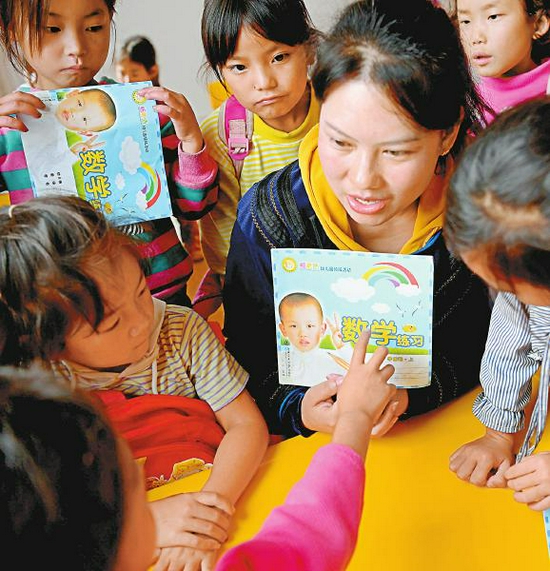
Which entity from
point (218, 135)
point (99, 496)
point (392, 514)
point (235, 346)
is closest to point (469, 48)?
point (218, 135)

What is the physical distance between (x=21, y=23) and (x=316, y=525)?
3.25 feet

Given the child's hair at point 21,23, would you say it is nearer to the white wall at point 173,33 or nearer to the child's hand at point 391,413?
the child's hand at point 391,413

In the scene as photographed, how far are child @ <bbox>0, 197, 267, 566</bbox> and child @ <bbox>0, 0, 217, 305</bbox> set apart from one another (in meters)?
0.23

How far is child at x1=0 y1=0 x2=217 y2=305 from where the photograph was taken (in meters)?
1.21

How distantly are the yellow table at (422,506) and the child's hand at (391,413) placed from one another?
0.10 ft

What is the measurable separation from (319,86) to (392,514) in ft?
1.84

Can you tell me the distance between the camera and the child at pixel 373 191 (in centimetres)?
87

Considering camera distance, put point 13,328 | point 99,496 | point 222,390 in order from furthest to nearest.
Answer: point 222,390, point 13,328, point 99,496

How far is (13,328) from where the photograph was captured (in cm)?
85

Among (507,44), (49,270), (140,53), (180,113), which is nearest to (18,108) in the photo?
(180,113)

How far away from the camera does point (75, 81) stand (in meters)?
1.28

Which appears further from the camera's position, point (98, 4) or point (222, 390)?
point (98, 4)

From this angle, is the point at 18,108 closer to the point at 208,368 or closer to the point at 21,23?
the point at 21,23

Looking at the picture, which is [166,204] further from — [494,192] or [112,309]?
[494,192]
